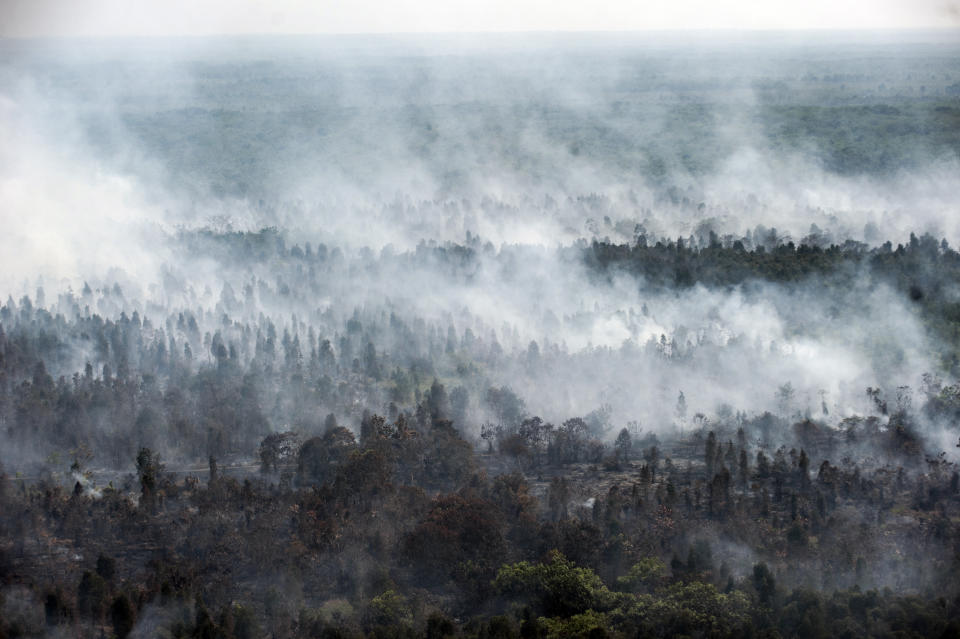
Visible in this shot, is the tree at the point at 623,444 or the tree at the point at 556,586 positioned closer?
the tree at the point at 556,586

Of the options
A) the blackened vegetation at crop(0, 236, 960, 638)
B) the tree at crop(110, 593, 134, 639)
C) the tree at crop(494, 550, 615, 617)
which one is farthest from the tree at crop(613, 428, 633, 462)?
the tree at crop(110, 593, 134, 639)

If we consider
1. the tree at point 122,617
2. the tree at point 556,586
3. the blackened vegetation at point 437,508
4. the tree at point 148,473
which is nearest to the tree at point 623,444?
the blackened vegetation at point 437,508

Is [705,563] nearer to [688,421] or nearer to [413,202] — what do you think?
[688,421]

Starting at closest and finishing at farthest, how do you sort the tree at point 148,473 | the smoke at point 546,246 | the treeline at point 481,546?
the treeline at point 481,546
the tree at point 148,473
the smoke at point 546,246

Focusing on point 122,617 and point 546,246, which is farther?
point 546,246

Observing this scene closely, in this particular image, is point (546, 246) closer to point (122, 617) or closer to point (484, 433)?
point (484, 433)

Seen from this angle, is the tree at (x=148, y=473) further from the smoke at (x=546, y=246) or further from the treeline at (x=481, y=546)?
the smoke at (x=546, y=246)

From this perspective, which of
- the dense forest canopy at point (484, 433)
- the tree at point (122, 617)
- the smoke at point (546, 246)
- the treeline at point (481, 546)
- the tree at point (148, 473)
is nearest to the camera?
the treeline at point (481, 546)

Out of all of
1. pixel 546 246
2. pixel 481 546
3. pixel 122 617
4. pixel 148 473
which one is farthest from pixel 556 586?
pixel 546 246

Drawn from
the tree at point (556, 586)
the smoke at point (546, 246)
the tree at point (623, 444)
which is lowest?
the tree at point (556, 586)

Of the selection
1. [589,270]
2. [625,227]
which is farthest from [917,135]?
[589,270]
